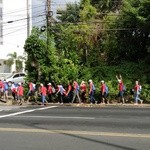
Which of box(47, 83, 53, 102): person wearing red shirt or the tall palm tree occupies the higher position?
the tall palm tree

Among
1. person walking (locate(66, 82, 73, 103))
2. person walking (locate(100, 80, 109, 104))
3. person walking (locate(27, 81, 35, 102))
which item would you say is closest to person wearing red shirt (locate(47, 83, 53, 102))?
person walking (locate(27, 81, 35, 102))

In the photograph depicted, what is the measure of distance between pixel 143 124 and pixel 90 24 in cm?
2893

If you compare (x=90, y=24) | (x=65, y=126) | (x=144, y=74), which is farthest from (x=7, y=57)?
(x=65, y=126)

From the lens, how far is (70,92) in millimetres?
31047

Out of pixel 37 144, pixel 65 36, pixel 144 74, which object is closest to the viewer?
pixel 37 144

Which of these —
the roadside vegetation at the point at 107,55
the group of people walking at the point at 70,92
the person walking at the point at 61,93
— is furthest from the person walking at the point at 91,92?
the person walking at the point at 61,93

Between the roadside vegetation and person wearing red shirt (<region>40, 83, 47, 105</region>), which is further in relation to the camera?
the roadside vegetation

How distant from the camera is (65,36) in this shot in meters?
36.6

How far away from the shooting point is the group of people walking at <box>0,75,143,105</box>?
2989cm

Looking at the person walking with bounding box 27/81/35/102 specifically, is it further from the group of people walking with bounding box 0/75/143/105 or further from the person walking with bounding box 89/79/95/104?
the person walking with bounding box 89/79/95/104

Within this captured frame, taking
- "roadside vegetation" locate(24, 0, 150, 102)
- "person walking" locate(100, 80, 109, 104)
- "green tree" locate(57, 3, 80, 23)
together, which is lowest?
"person walking" locate(100, 80, 109, 104)

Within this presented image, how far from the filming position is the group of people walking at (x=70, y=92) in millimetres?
29891

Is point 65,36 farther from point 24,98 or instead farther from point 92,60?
point 24,98

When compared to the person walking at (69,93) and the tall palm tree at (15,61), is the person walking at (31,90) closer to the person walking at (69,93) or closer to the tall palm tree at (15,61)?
the person walking at (69,93)
